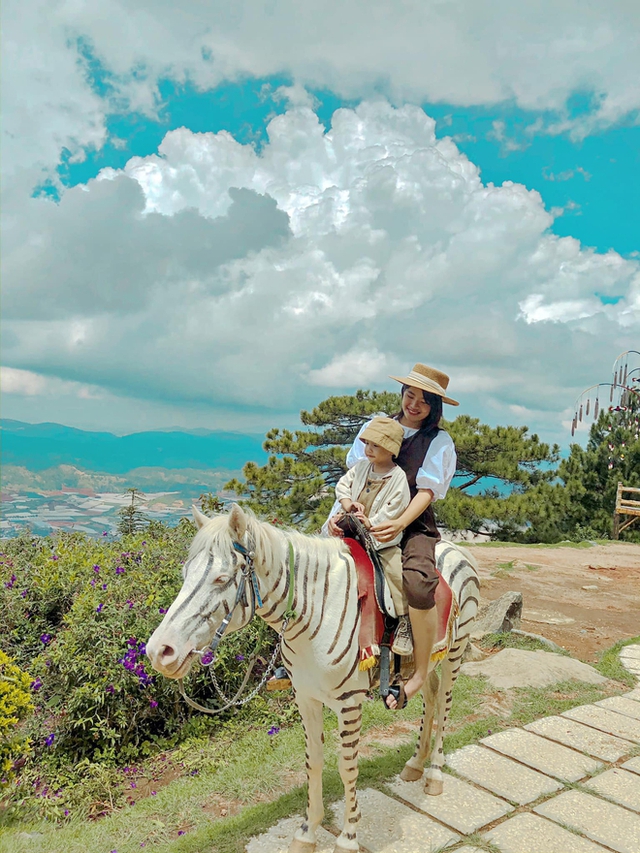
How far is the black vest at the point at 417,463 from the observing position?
311 centimetres

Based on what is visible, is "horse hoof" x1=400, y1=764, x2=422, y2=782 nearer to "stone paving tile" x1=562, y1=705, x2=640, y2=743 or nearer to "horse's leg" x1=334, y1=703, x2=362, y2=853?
"horse's leg" x1=334, y1=703, x2=362, y2=853

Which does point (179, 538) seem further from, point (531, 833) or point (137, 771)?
point (531, 833)

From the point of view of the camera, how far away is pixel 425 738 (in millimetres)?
3664

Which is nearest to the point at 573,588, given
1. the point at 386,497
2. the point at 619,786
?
the point at 619,786

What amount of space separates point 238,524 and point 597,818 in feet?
9.36

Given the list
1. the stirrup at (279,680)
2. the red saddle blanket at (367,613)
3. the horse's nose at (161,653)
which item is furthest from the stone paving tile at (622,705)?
the horse's nose at (161,653)

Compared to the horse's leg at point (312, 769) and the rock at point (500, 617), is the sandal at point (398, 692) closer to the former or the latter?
the horse's leg at point (312, 769)

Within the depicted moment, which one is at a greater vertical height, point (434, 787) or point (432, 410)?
point (432, 410)

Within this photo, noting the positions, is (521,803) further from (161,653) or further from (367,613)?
(161,653)

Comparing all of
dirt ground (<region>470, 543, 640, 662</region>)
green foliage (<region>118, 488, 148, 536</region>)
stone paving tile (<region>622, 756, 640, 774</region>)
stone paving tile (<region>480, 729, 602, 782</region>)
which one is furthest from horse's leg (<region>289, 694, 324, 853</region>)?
green foliage (<region>118, 488, 148, 536</region>)

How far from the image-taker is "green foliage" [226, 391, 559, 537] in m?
15.1

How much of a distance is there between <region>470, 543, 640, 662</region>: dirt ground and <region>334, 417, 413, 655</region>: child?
4.72 meters

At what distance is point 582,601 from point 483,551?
4264 millimetres

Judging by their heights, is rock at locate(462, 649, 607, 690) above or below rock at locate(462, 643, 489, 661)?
above
